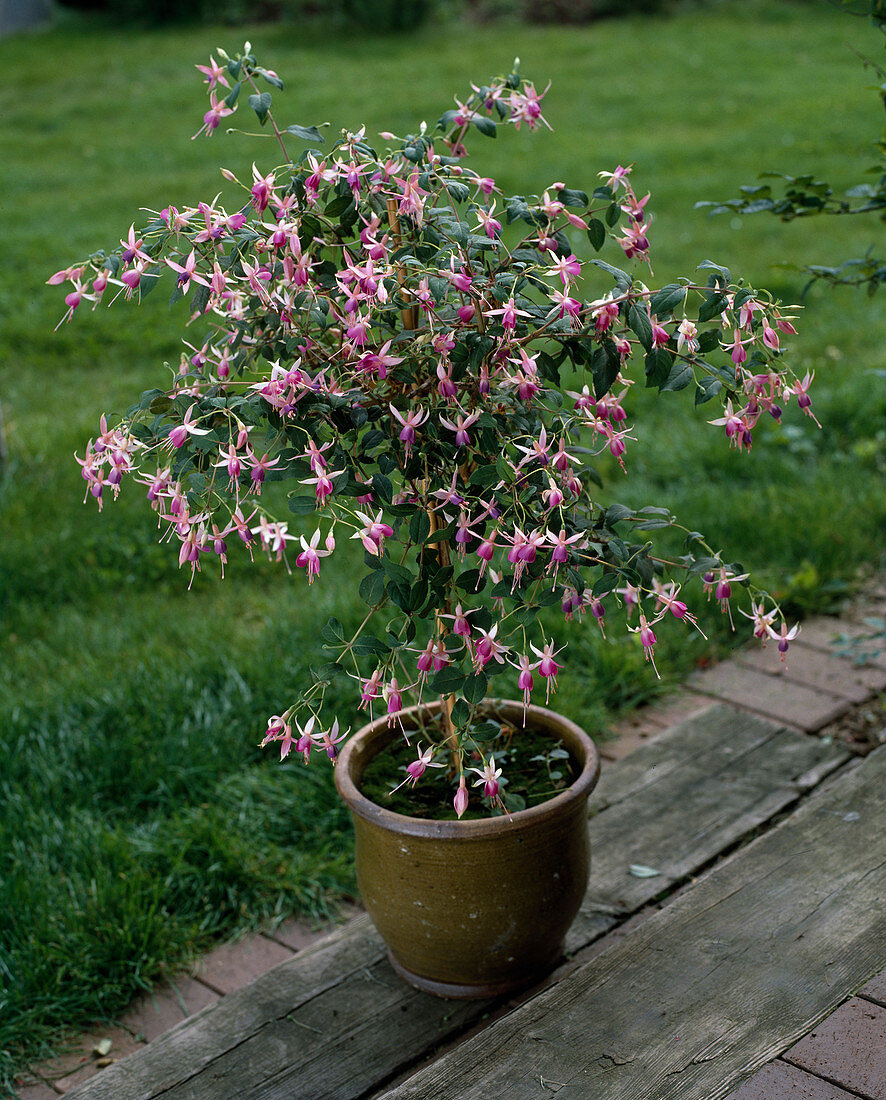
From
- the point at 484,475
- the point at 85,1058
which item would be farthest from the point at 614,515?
the point at 85,1058

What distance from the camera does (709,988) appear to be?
77.6 inches

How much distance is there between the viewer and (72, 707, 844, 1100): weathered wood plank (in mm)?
2062

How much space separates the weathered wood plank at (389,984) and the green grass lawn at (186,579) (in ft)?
0.97

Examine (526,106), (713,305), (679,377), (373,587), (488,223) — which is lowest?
(373,587)

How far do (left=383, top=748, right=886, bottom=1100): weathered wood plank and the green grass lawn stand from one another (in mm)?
855

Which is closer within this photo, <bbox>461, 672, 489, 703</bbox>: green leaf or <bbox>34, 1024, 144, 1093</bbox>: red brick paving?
<bbox>461, 672, 489, 703</bbox>: green leaf

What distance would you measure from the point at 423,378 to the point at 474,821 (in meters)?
0.80

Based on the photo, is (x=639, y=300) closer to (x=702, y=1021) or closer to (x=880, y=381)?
(x=702, y=1021)

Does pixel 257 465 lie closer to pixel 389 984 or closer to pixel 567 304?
pixel 567 304

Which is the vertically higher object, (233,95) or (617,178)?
(233,95)

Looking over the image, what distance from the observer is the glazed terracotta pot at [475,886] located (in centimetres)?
208

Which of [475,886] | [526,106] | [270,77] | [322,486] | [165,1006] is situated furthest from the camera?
[165,1006]

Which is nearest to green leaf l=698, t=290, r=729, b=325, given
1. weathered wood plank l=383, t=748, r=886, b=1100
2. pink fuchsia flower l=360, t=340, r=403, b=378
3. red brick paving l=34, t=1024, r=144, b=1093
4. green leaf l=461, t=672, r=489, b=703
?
pink fuchsia flower l=360, t=340, r=403, b=378

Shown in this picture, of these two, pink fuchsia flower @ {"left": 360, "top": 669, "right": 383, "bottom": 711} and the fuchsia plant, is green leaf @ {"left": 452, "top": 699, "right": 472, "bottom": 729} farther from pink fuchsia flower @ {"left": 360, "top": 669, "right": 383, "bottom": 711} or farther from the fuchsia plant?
pink fuchsia flower @ {"left": 360, "top": 669, "right": 383, "bottom": 711}
